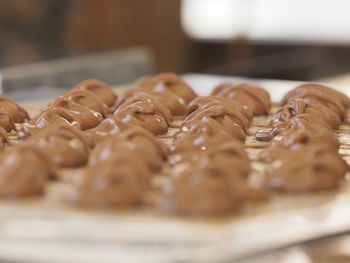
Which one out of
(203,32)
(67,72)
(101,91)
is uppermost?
(101,91)

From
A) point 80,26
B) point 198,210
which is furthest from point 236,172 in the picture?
point 80,26

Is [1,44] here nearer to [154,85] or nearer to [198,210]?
[154,85]

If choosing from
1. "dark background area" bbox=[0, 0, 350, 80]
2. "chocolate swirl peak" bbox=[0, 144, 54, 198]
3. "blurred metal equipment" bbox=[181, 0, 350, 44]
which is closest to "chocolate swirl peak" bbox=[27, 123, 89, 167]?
"chocolate swirl peak" bbox=[0, 144, 54, 198]

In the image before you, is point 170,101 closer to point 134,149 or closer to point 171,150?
point 171,150

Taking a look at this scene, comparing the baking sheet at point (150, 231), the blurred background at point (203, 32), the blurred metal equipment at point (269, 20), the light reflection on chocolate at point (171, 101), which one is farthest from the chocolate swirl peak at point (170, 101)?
the blurred metal equipment at point (269, 20)

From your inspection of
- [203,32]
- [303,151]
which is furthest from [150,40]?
[303,151]

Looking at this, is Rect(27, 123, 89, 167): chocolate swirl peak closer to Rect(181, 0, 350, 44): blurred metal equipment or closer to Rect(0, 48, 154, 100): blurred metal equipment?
Rect(0, 48, 154, 100): blurred metal equipment

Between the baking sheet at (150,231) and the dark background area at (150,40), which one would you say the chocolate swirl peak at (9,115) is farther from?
the dark background area at (150,40)
